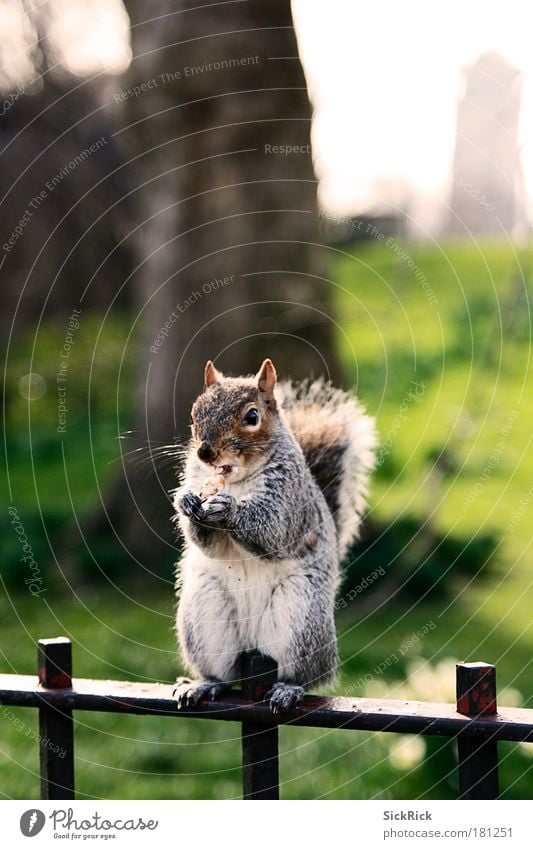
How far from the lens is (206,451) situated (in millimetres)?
1575

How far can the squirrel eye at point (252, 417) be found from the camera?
165cm

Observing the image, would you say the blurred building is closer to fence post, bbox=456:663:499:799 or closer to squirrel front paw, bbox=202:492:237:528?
squirrel front paw, bbox=202:492:237:528

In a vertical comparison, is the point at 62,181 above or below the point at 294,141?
above

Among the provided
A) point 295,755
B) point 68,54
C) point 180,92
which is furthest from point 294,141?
point 295,755

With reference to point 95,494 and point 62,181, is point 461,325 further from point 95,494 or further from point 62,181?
point 62,181

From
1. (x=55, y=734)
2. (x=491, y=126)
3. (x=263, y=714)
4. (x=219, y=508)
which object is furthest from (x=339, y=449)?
(x=491, y=126)

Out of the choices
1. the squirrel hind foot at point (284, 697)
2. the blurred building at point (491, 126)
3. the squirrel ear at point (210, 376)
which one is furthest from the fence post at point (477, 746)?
the blurred building at point (491, 126)

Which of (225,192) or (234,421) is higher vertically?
(225,192)

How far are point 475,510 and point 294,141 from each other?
6.29ft

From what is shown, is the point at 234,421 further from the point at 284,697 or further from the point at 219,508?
the point at 284,697

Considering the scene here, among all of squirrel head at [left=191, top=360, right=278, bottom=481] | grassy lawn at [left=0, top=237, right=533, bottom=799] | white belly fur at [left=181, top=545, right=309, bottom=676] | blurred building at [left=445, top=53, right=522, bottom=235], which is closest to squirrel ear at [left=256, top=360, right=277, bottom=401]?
squirrel head at [left=191, top=360, right=278, bottom=481]

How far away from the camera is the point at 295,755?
3066 mm

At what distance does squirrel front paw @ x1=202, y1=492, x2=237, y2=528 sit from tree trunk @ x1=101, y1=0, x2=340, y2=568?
2269 mm

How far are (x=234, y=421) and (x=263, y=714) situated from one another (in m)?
0.43
